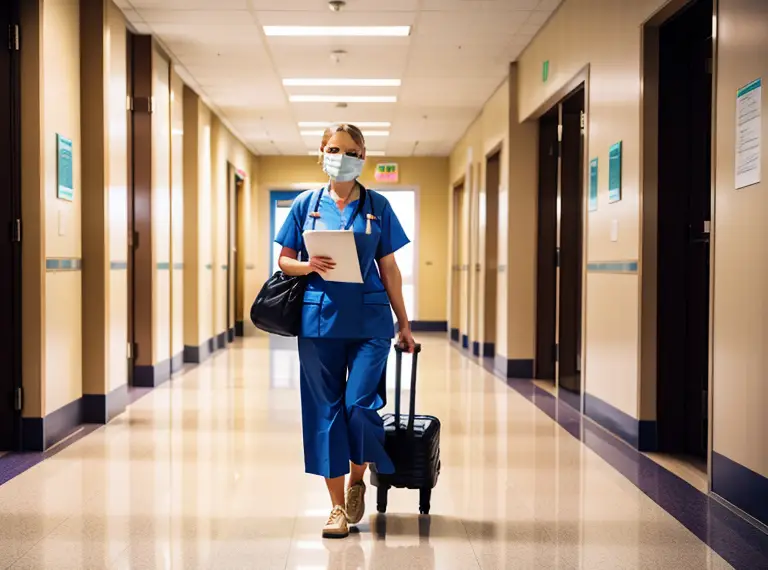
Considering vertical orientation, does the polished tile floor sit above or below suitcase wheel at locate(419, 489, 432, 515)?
below

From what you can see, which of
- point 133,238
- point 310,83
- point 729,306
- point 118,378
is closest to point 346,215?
point 729,306

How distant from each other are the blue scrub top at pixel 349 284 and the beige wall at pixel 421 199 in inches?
485

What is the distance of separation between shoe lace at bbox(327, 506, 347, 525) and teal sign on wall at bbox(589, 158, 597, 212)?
3229 millimetres

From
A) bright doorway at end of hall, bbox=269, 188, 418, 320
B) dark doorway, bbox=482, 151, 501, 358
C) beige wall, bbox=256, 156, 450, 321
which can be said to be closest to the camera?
dark doorway, bbox=482, 151, 501, 358

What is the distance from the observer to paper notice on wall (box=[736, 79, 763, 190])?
10.8ft

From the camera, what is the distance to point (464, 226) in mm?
12852

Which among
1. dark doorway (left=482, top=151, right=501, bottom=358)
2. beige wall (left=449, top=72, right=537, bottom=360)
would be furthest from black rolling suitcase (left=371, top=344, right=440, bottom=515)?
dark doorway (left=482, top=151, right=501, bottom=358)

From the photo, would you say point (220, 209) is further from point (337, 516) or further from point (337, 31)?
point (337, 516)

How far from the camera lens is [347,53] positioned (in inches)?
312

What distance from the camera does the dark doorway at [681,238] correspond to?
4.75 m

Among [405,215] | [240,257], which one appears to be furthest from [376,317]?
[405,215]

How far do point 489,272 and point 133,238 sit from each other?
14.1 feet

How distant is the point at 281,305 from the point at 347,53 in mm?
5264

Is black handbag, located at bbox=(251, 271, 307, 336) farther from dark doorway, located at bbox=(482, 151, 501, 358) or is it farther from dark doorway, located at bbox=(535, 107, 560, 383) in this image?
dark doorway, located at bbox=(482, 151, 501, 358)
